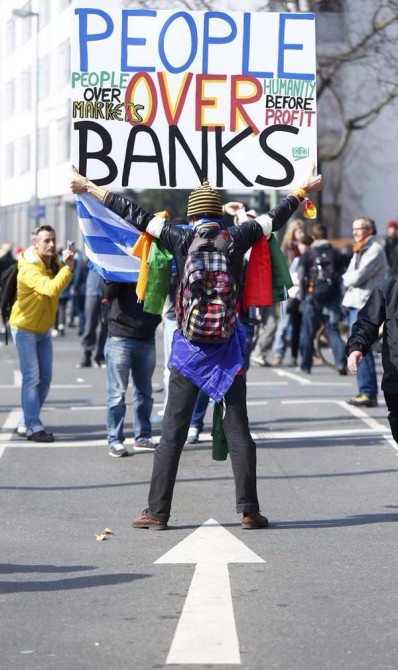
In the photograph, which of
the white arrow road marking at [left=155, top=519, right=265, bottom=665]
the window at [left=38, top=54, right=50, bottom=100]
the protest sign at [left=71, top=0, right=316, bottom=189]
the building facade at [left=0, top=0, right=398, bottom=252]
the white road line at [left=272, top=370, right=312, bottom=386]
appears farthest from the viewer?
the window at [left=38, top=54, right=50, bottom=100]

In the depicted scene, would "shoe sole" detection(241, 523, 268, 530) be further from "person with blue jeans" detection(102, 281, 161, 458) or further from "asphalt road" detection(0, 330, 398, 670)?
"person with blue jeans" detection(102, 281, 161, 458)

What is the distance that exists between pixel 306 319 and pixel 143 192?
2945 cm

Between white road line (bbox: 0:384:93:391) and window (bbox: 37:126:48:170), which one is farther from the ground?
window (bbox: 37:126:48:170)

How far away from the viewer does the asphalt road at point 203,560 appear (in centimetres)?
550

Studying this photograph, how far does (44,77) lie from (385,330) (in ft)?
143

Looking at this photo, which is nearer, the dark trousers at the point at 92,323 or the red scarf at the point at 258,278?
the red scarf at the point at 258,278

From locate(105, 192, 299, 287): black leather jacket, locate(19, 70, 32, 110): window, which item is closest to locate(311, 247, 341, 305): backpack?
locate(105, 192, 299, 287): black leather jacket

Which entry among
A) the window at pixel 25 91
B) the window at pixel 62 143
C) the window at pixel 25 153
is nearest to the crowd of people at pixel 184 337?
the window at pixel 25 91

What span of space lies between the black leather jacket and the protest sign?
0.77 meters

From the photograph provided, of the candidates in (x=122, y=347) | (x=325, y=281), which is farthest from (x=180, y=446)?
(x=325, y=281)

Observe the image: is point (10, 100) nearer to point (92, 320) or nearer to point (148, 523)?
point (92, 320)

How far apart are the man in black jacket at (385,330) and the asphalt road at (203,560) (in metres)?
0.88

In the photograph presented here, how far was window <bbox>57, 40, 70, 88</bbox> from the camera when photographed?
150ft

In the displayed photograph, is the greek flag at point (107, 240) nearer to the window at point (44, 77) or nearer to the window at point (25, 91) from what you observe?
the window at point (25, 91)
